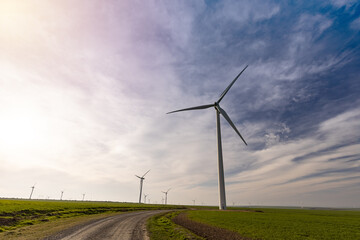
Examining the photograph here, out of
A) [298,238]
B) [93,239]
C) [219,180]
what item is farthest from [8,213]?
[219,180]

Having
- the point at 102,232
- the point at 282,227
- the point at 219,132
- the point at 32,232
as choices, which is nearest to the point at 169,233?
the point at 102,232

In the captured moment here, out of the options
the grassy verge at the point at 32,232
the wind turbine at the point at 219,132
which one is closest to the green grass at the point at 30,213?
the grassy verge at the point at 32,232

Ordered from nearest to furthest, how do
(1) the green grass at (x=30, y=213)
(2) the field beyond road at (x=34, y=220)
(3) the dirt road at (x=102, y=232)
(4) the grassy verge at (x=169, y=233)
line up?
(3) the dirt road at (x=102, y=232), (4) the grassy verge at (x=169, y=233), (2) the field beyond road at (x=34, y=220), (1) the green grass at (x=30, y=213)

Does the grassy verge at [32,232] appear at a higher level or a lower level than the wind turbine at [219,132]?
lower

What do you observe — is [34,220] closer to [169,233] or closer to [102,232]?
[102,232]

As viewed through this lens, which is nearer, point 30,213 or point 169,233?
point 169,233

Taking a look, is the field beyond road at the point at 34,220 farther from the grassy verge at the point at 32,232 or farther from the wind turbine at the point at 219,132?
the wind turbine at the point at 219,132

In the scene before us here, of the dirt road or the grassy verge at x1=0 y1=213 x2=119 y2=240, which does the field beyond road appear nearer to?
the grassy verge at x1=0 y1=213 x2=119 y2=240

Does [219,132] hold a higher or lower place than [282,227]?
higher

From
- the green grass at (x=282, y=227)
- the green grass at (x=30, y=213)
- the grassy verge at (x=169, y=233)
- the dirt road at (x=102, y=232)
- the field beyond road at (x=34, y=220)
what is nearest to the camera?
the dirt road at (x=102, y=232)

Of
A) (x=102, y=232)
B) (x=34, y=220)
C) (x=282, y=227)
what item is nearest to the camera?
(x=102, y=232)

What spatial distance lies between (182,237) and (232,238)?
5.99 metres

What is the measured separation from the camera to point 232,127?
257 feet

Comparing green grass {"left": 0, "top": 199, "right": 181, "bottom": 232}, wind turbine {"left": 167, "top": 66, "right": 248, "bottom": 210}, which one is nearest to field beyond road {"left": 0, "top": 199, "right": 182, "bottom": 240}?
green grass {"left": 0, "top": 199, "right": 181, "bottom": 232}
